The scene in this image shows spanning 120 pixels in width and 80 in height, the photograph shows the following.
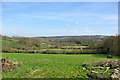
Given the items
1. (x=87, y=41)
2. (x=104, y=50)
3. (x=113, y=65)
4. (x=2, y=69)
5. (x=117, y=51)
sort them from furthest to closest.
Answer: (x=87, y=41) < (x=104, y=50) < (x=117, y=51) < (x=113, y=65) < (x=2, y=69)

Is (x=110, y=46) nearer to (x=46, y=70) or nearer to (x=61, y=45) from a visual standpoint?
(x=61, y=45)

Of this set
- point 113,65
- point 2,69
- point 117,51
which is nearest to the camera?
point 2,69

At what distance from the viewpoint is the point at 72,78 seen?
265 inches

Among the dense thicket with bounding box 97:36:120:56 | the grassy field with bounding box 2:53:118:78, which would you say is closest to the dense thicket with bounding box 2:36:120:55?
Result: the dense thicket with bounding box 97:36:120:56

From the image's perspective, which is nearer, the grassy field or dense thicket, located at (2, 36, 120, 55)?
the grassy field

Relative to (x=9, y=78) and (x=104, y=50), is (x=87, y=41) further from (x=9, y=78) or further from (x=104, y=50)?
(x=9, y=78)

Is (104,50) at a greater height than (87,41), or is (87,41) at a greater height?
(87,41)

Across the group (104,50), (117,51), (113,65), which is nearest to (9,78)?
(113,65)

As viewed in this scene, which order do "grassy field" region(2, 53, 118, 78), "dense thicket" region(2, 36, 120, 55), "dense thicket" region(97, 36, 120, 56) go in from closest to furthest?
"grassy field" region(2, 53, 118, 78)
"dense thicket" region(97, 36, 120, 56)
"dense thicket" region(2, 36, 120, 55)

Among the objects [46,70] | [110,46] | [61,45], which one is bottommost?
[46,70]

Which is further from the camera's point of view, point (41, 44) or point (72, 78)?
point (41, 44)

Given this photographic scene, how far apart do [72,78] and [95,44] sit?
31698 millimetres

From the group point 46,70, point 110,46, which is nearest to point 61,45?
point 110,46

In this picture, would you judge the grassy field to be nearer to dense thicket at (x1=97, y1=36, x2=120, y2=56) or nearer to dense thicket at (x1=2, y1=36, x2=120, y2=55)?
dense thicket at (x1=97, y1=36, x2=120, y2=56)
